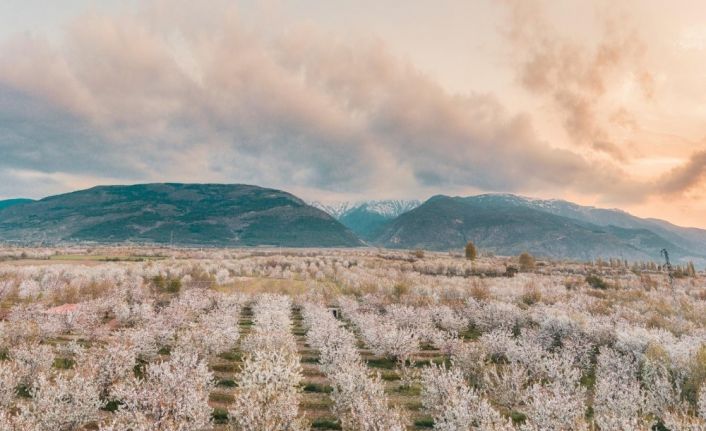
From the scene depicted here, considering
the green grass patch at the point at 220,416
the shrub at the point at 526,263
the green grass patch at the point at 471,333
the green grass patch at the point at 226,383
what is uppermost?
the shrub at the point at 526,263

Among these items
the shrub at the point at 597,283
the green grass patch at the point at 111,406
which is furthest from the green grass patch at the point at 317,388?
the shrub at the point at 597,283

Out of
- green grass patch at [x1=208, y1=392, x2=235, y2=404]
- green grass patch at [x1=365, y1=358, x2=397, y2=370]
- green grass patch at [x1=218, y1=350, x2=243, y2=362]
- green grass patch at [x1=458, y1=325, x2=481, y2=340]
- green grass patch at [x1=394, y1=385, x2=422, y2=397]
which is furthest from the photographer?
green grass patch at [x1=458, y1=325, x2=481, y2=340]

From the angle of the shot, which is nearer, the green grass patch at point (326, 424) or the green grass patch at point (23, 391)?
the green grass patch at point (326, 424)

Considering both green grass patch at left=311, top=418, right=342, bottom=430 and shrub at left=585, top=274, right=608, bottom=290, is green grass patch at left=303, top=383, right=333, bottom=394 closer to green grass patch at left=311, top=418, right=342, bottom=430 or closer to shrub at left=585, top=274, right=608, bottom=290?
green grass patch at left=311, top=418, right=342, bottom=430

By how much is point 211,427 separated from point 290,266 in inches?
4835

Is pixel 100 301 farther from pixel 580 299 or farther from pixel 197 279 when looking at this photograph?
pixel 580 299

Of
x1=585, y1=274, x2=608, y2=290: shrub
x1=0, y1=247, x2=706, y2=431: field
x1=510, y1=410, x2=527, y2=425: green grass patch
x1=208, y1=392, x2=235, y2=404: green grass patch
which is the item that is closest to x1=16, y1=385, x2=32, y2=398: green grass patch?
x1=0, y1=247, x2=706, y2=431: field

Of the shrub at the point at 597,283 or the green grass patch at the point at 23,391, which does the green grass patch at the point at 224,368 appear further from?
the shrub at the point at 597,283

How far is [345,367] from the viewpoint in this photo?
25109 mm

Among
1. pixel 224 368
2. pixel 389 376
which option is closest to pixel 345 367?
pixel 389 376

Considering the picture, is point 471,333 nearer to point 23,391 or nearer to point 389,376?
point 389,376

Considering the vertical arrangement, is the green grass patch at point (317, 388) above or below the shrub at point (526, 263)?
below

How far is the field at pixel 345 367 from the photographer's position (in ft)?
58.0

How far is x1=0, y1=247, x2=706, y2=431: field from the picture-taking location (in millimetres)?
17688
